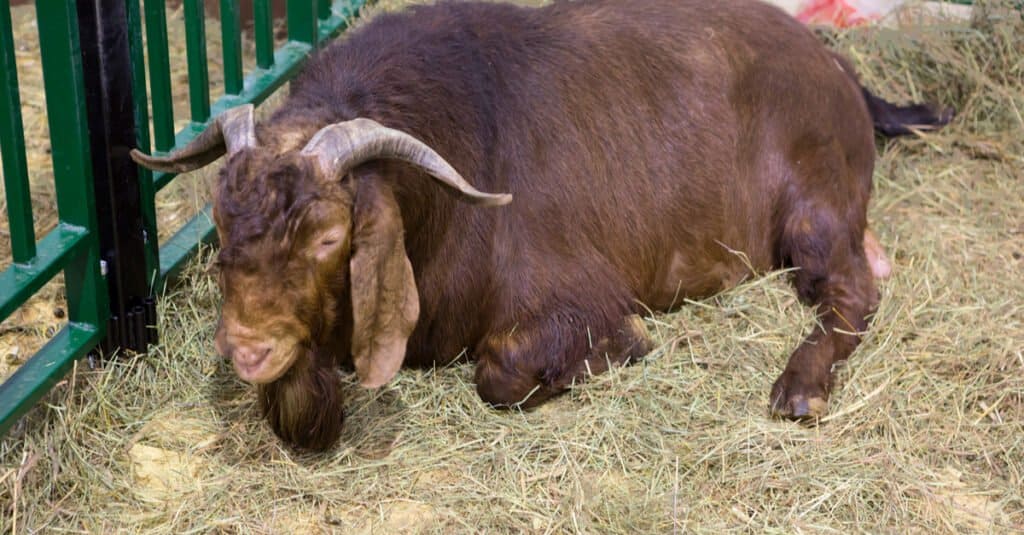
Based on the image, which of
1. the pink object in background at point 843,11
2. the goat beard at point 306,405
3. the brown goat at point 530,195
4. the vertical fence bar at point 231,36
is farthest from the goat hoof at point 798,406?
the pink object in background at point 843,11

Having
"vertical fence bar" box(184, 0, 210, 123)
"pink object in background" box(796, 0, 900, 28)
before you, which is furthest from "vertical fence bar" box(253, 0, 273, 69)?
"pink object in background" box(796, 0, 900, 28)

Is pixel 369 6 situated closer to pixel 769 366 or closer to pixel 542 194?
pixel 542 194

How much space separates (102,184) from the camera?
4.52 metres

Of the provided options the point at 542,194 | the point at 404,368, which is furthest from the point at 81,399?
the point at 542,194

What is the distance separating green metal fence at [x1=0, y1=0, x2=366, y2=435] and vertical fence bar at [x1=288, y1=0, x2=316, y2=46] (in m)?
1.10

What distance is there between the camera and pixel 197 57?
5203mm

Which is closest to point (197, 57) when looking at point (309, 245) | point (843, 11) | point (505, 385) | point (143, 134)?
point (143, 134)

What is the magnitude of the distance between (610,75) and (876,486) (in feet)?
6.28

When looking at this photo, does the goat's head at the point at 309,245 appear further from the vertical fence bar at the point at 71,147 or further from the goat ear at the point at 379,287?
the vertical fence bar at the point at 71,147

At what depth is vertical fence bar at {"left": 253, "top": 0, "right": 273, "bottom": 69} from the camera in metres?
5.87

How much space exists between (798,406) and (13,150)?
9.59 ft

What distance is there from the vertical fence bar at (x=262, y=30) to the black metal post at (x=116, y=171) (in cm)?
142

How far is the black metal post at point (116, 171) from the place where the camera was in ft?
14.3

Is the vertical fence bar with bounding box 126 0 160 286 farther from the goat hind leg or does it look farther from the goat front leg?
the goat hind leg
